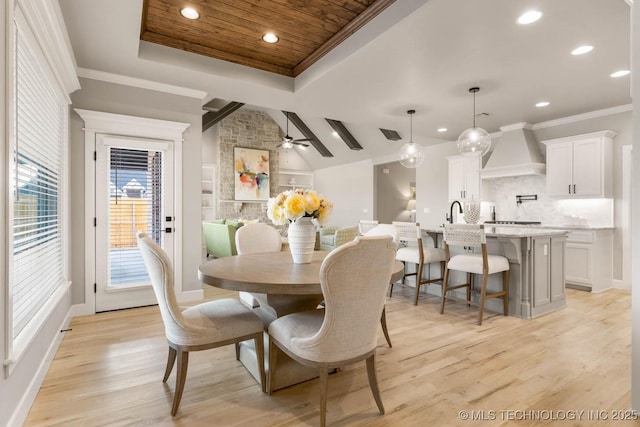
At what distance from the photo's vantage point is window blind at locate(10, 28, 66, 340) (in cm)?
185

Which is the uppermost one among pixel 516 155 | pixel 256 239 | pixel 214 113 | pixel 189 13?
pixel 214 113

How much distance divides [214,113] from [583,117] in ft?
25.6

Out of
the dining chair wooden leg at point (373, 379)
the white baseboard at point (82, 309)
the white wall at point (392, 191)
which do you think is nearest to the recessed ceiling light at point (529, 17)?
the dining chair wooden leg at point (373, 379)

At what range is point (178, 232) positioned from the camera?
3.88 meters

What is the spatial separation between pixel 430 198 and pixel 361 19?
17.0 ft

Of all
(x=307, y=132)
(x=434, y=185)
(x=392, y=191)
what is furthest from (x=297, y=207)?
(x=392, y=191)

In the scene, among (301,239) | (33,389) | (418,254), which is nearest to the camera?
(33,389)

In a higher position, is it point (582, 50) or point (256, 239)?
point (582, 50)

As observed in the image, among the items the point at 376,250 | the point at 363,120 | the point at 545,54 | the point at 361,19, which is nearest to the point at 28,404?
the point at 376,250

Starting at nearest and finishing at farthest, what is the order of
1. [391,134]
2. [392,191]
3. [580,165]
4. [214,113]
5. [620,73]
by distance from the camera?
[620,73] → [580,165] → [391,134] → [214,113] → [392,191]

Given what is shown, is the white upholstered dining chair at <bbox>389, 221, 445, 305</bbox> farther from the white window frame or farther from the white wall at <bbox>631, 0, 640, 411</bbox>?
the white window frame

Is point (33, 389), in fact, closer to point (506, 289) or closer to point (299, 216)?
point (299, 216)

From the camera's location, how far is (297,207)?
7.25 ft

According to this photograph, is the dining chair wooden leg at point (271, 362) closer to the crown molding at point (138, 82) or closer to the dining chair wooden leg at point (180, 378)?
the dining chair wooden leg at point (180, 378)
